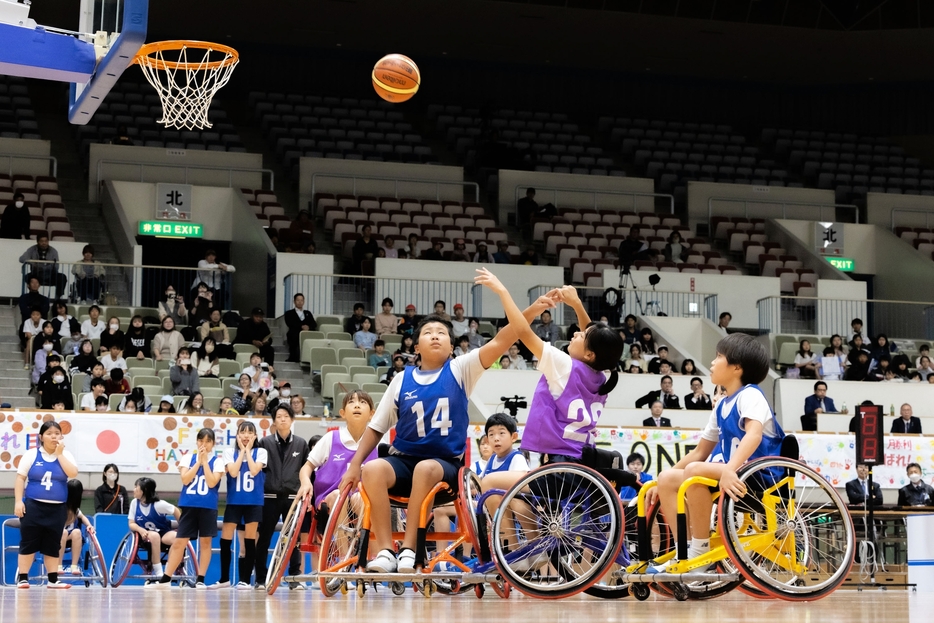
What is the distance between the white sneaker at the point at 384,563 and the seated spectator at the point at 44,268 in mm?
14262

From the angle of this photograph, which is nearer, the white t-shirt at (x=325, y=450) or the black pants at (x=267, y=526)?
the white t-shirt at (x=325, y=450)

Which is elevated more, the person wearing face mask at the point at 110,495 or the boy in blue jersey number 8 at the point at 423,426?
the boy in blue jersey number 8 at the point at 423,426

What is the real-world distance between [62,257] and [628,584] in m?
15.8

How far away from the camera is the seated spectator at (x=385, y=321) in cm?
1873

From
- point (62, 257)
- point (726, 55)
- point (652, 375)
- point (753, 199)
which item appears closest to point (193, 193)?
point (62, 257)

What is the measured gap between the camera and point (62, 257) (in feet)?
64.9

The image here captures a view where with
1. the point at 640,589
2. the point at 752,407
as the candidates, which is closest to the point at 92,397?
the point at 640,589

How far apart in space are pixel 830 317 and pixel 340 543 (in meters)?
16.7

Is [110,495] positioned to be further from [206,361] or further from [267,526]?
[206,361]

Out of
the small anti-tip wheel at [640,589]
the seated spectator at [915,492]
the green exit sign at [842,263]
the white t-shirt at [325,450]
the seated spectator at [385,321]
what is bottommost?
the seated spectator at [915,492]

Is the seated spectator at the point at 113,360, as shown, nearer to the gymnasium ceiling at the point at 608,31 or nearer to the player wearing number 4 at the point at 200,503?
the player wearing number 4 at the point at 200,503

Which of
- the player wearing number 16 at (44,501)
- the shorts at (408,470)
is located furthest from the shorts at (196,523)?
the shorts at (408,470)

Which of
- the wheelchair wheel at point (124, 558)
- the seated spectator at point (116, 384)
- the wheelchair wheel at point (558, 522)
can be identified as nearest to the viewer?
the wheelchair wheel at point (558, 522)

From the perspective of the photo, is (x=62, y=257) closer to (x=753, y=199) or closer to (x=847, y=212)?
(x=753, y=199)
